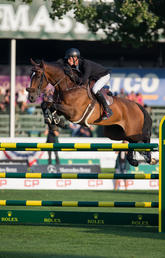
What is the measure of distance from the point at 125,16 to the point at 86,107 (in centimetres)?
677

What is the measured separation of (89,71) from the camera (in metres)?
12.0

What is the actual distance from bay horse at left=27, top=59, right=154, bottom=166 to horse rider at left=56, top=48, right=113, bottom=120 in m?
0.11

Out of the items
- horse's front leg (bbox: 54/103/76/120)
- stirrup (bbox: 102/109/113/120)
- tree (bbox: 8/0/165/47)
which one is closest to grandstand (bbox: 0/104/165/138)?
tree (bbox: 8/0/165/47)

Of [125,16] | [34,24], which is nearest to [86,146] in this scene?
[125,16]

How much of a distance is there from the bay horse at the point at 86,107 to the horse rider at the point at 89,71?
11cm

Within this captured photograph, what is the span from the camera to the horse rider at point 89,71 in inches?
467

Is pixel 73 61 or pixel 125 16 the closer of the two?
pixel 73 61

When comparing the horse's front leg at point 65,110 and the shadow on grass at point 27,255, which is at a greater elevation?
the horse's front leg at point 65,110

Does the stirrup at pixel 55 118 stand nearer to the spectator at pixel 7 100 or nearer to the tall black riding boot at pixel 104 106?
the tall black riding boot at pixel 104 106

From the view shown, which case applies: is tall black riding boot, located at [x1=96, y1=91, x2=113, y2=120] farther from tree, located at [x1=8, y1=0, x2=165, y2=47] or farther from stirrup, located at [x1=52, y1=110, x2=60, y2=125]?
tree, located at [x1=8, y1=0, x2=165, y2=47]

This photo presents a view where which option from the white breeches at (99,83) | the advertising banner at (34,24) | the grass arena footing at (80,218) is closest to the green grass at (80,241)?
the grass arena footing at (80,218)

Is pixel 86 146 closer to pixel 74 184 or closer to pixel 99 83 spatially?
pixel 99 83

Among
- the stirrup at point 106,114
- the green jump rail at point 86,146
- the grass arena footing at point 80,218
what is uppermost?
the stirrup at point 106,114

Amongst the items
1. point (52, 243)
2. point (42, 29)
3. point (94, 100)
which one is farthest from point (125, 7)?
point (52, 243)
